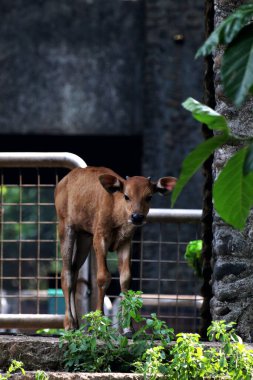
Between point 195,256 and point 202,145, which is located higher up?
point 202,145

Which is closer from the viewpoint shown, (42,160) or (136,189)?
(136,189)

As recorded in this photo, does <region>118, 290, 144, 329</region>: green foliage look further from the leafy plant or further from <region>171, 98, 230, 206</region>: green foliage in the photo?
<region>171, 98, 230, 206</region>: green foliage

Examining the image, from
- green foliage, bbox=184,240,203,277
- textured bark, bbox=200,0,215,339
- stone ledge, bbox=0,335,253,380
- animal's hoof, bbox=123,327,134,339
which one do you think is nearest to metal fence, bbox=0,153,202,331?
green foliage, bbox=184,240,203,277

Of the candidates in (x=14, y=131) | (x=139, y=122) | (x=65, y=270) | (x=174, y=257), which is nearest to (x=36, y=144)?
(x=14, y=131)

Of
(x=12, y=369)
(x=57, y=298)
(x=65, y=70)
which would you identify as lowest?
(x=57, y=298)

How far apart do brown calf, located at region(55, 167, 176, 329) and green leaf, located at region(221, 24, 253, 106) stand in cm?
299

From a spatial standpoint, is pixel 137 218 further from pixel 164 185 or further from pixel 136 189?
pixel 164 185

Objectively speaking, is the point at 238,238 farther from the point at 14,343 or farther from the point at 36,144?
the point at 36,144

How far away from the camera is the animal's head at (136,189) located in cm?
481

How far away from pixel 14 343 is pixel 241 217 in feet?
8.78

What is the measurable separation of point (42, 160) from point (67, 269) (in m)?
0.89

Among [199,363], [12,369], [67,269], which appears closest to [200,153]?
[199,363]

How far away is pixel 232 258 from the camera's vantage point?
5176 mm

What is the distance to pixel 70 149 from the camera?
489 inches
